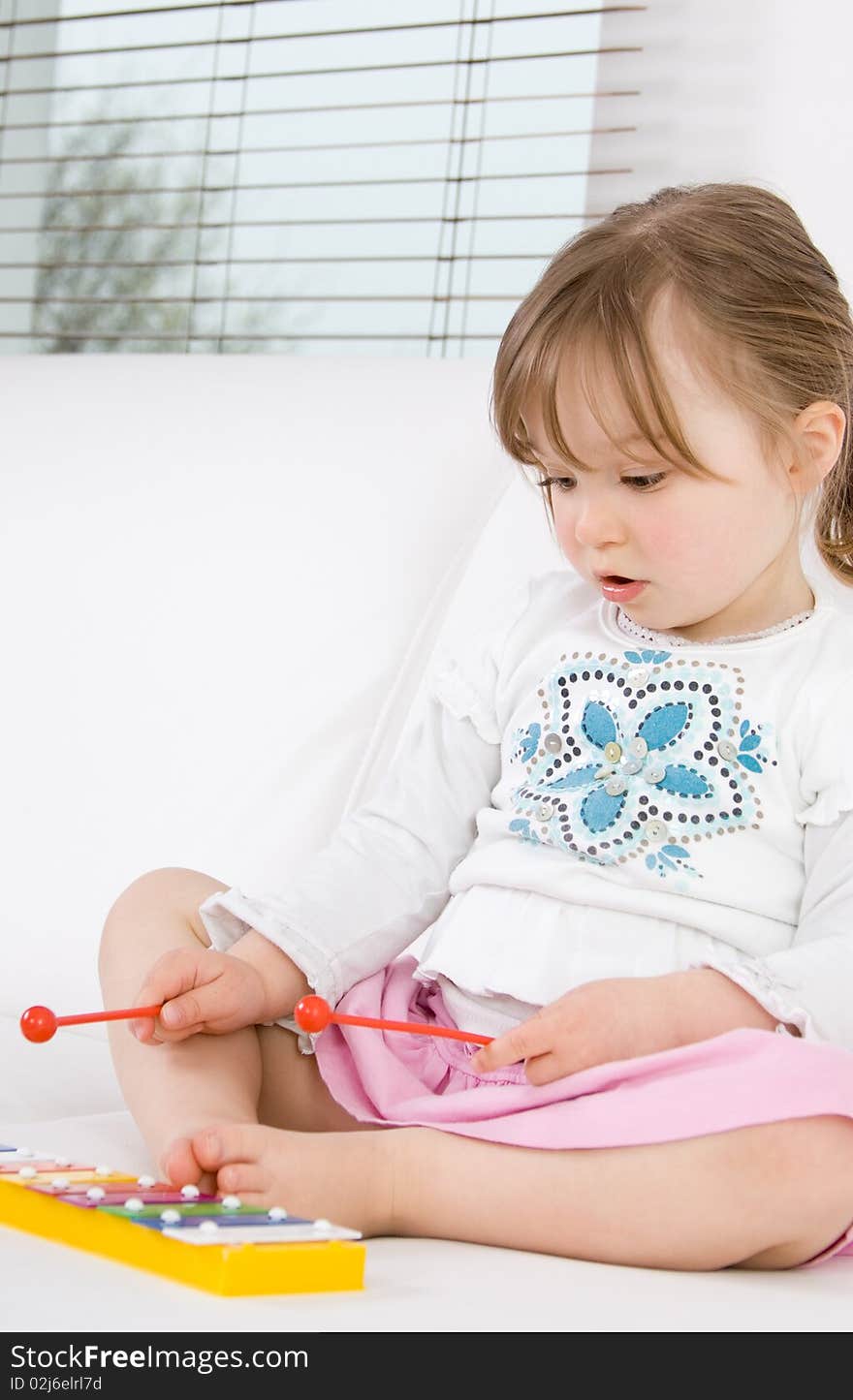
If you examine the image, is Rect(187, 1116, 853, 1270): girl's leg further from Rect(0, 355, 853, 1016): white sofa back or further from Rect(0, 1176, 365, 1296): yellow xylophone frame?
Rect(0, 355, 853, 1016): white sofa back

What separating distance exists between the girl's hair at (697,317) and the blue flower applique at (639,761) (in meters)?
0.14

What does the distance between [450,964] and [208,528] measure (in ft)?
1.88

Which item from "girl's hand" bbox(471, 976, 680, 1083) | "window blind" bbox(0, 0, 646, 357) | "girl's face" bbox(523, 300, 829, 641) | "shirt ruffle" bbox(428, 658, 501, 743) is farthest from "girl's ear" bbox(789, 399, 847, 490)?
"window blind" bbox(0, 0, 646, 357)

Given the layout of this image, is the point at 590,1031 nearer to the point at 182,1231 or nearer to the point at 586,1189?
the point at 586,1189

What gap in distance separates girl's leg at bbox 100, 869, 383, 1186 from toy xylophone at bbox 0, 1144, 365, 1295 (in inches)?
3.3

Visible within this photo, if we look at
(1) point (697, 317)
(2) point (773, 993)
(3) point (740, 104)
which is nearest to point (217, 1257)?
(2) point (773, 993)

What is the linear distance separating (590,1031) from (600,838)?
0.18 metres

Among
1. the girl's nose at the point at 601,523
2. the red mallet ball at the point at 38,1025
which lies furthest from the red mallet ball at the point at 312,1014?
the girl's nose at the point at 601,523

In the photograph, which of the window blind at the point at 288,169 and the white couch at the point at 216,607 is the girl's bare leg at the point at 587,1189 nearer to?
the white couch at the point at 216,607

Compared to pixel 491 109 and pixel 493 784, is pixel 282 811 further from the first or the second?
pixel 491 109

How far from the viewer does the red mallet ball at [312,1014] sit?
0.79 metres

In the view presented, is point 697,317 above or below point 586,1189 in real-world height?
above

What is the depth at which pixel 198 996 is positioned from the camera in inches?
33.4

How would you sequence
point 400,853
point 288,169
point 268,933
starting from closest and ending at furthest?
point 268,933, point 400,853, point 288,169
